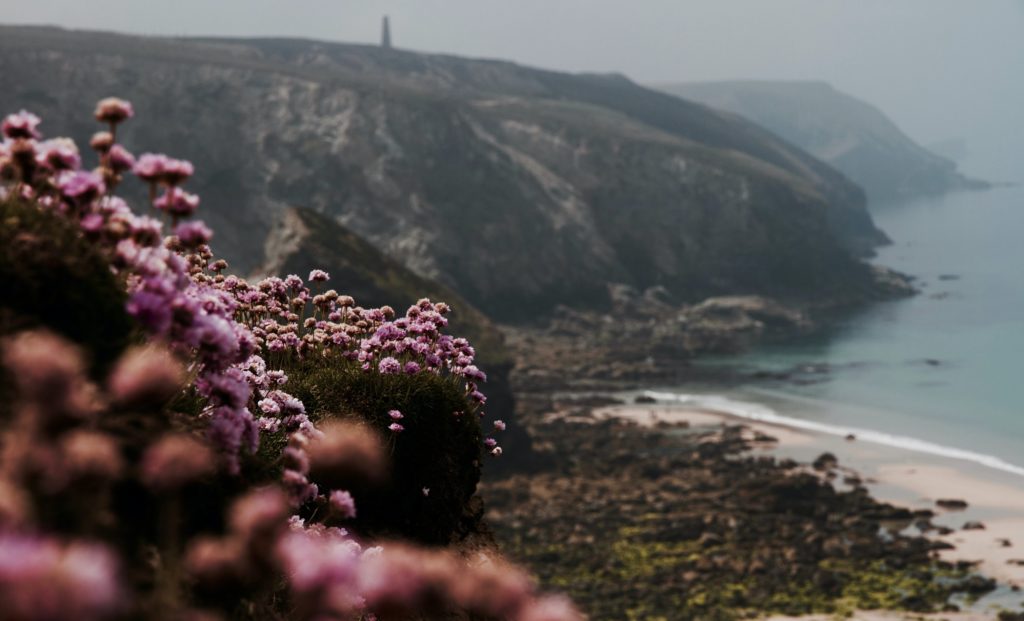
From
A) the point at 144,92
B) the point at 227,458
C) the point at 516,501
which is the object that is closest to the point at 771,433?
the point at 516,501

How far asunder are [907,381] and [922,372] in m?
5.57

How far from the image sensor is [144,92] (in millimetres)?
126562

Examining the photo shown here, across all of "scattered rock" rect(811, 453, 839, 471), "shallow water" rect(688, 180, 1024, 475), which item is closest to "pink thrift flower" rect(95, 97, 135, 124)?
"scattered rock" rect(811, 453, 839, 471)

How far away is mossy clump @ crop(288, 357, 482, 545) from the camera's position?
894 cm

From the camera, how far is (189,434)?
488 cm

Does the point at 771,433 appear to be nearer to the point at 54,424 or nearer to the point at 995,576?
the point at 995,576

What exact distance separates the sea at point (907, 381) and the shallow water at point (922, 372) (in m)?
0.11

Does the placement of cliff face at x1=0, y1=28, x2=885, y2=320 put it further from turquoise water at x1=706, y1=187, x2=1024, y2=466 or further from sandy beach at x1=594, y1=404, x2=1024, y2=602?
sandy beach at x1=594, y1=404, x2=1024, y2=602

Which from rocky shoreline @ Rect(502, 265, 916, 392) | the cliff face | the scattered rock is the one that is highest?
the cliff face

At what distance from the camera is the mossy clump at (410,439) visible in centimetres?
894

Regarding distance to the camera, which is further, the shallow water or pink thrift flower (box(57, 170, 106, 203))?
the shallow water

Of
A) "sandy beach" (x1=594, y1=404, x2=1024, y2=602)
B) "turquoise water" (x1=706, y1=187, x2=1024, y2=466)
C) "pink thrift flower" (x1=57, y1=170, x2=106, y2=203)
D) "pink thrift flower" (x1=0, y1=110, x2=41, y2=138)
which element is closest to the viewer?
"pink thrift flower" (x1=57, y1=170, x2=106, y2=203)

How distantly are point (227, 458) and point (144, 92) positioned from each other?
13366 cm

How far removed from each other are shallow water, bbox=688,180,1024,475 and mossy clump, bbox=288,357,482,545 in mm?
62766
